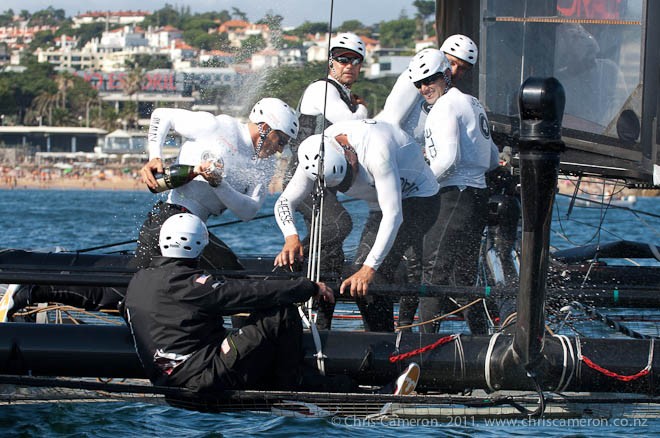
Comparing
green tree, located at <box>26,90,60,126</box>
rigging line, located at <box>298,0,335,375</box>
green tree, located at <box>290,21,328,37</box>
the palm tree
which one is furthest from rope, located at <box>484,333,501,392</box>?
the palm tree

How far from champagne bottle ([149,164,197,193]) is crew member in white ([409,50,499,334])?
4.67ft

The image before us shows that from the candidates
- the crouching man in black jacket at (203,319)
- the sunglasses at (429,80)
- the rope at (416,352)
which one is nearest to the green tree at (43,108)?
the sunglasses at (429,80)

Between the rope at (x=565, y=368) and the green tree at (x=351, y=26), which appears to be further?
the green tree at (x=351, y=26)

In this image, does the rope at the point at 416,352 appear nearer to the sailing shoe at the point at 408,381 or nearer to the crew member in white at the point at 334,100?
the sailing shoe at the point at 408,381

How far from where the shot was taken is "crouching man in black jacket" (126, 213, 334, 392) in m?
5.87

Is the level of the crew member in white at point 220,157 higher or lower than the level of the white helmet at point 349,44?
lower

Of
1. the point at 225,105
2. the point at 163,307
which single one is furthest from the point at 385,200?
the point at 225,105

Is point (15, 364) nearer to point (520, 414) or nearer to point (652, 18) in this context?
point (520, 414)

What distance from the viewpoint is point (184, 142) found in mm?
7281

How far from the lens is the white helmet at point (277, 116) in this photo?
6762 millimetres

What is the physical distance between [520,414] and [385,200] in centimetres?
132

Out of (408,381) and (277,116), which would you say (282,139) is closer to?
(277,116)

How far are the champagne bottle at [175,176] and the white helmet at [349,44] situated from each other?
50.3 inches

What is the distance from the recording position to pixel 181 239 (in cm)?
594
